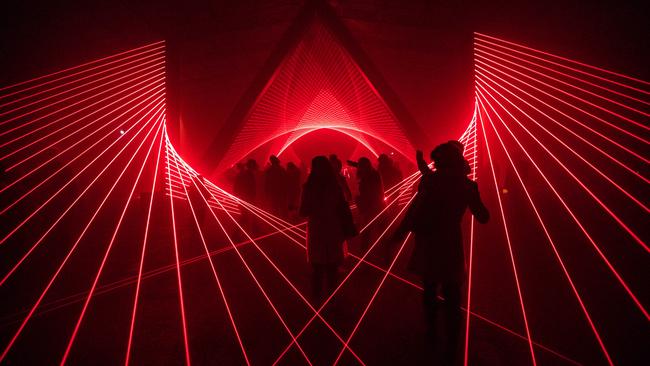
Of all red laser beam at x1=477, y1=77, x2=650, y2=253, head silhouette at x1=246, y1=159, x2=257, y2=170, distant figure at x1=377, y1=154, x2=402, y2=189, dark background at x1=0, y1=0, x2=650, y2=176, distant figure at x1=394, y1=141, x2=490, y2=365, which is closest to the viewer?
distant figure at x1=394, y1=141, x2=490, y2=365

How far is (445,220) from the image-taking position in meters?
2.53

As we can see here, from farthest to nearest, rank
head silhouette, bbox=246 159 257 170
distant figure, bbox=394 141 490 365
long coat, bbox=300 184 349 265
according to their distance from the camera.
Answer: head silhouette, bbox=246 159 257 170
long coat, bbox=300 184 349 265
distant figure, bbox=394 141 490 365

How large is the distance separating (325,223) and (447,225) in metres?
1.41

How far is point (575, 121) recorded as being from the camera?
6.93m

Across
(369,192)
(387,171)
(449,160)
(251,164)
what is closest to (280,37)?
(251,164)

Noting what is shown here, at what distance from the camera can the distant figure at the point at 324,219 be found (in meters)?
3.51

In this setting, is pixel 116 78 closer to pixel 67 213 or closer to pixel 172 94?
pixel 172 94

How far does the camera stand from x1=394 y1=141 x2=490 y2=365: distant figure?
248 centimetres

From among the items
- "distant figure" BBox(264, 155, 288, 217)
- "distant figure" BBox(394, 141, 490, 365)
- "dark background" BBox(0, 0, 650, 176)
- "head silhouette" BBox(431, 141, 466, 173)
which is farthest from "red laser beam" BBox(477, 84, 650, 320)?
"distant figure" BBox(264, 155, 288, 217)

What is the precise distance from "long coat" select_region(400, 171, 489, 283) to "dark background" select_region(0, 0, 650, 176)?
5.52m

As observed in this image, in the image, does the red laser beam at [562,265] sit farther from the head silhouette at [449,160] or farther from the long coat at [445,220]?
the head silhouette at [449,160]

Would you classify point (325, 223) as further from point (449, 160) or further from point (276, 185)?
point (276, 185)

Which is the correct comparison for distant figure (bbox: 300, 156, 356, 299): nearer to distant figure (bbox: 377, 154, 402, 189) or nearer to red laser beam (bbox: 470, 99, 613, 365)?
red laser beam (bbox: 470, 99, 613, 365)

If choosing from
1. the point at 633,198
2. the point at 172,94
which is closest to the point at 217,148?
the point at 172,94
